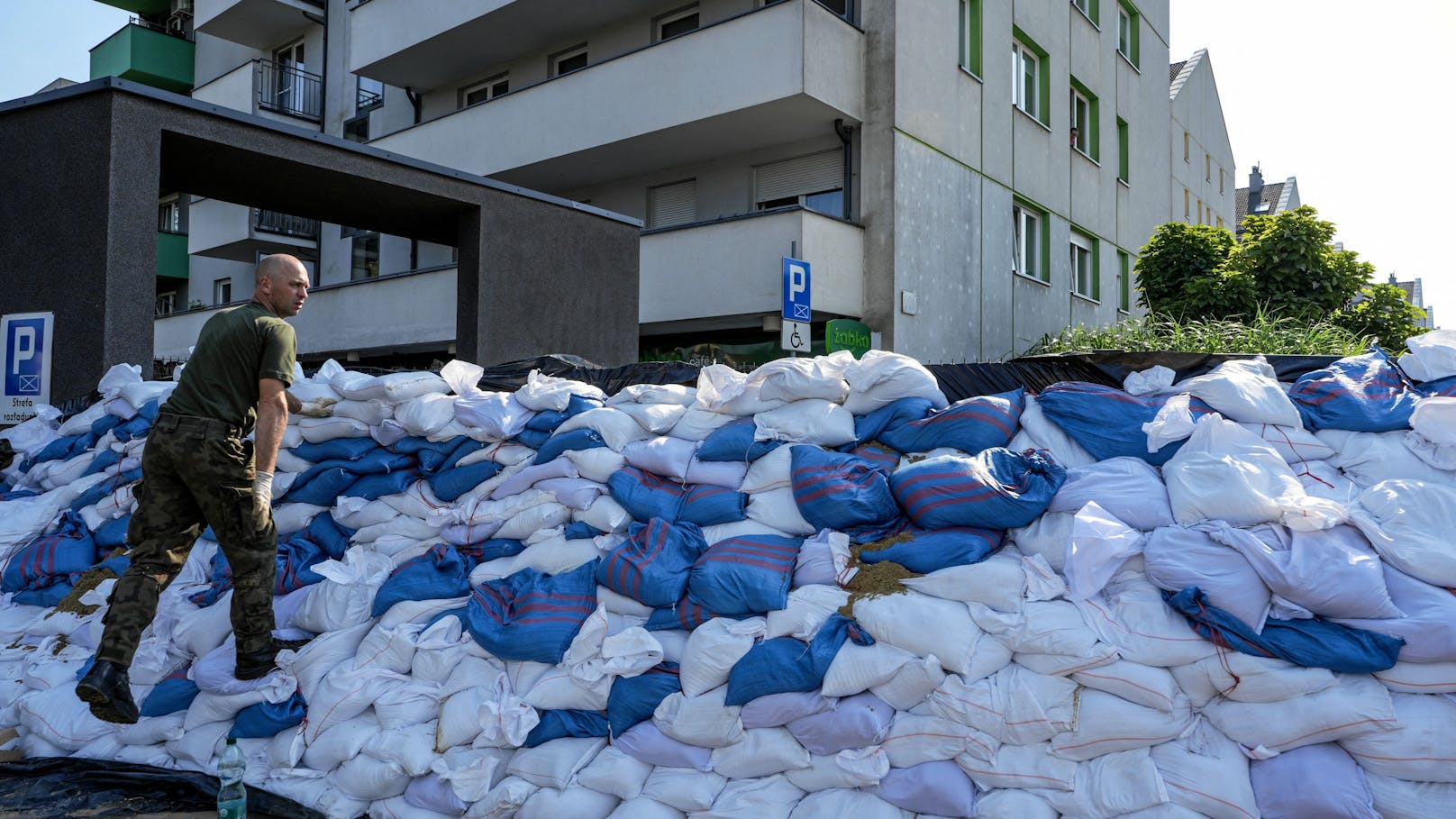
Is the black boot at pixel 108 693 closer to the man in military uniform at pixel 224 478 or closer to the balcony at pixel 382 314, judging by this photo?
the man in military uniform at pixel 224 478

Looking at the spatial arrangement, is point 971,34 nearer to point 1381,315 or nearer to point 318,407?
point 1381,315

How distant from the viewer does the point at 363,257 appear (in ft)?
59.9

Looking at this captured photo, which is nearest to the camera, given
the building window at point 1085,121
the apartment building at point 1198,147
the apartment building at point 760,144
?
the apartment building at point 760,144

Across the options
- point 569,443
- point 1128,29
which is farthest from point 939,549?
point 1128,29

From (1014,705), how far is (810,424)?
4.20 ft

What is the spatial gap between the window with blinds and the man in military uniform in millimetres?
8803

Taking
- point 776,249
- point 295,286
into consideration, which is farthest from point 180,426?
point 776,249

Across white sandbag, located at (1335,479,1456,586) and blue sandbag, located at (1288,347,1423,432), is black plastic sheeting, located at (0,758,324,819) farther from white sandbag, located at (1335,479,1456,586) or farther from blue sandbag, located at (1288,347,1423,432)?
blue sandbag, located at (1288,347,1423,432)

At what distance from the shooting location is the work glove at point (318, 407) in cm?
439

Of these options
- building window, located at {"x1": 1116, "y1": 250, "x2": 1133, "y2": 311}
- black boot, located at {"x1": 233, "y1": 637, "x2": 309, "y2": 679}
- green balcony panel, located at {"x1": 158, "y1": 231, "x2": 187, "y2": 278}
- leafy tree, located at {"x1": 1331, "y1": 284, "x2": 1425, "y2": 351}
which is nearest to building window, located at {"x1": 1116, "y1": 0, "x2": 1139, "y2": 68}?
building window, located at {"x1": 1116, "y1": 250, "x2": 1133, "y2": 311}

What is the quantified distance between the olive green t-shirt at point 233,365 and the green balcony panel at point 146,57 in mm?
21233

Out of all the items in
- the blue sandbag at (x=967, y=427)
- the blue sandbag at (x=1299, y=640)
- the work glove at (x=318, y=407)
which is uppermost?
the work glove at (x=318, y=407)

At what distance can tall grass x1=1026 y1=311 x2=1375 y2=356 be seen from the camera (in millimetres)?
7543

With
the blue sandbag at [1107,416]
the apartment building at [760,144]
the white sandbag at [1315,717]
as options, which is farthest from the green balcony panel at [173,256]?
the white sandbag at [1315,717]
